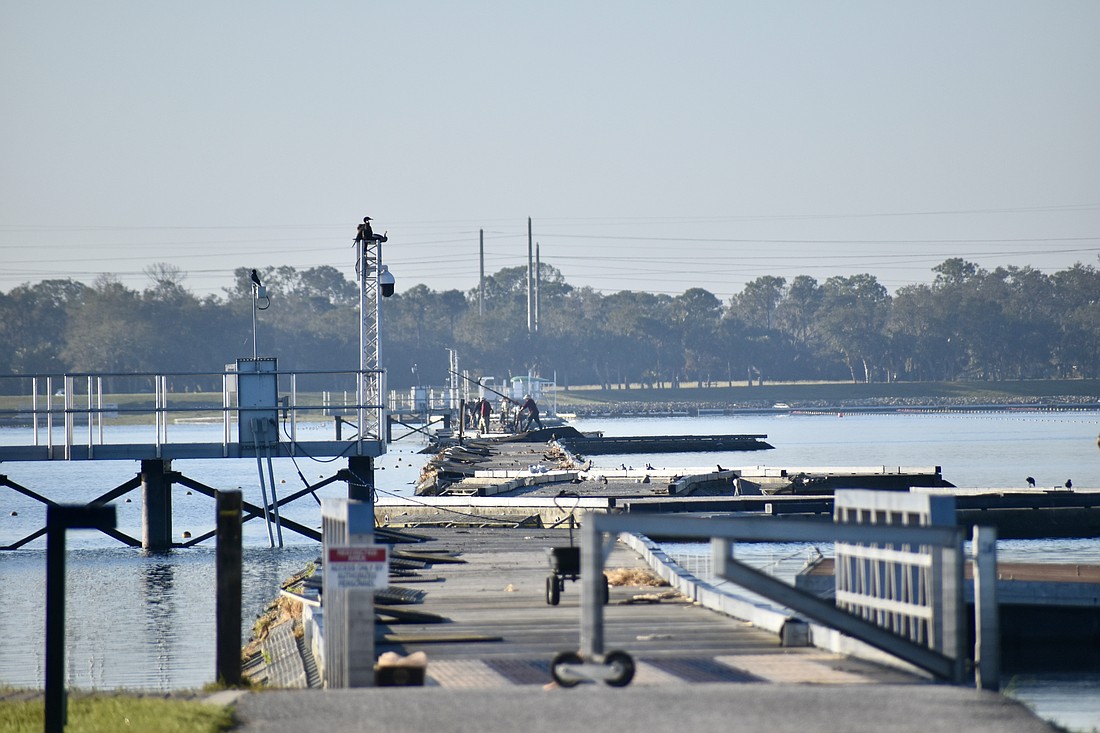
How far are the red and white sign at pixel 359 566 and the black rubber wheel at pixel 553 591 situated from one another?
15.8 ft

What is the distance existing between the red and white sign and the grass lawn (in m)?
1.30

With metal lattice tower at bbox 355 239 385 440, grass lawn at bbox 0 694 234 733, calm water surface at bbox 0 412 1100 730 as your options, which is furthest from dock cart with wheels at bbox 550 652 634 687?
metal lattice tower at bbox 355 239 385 440

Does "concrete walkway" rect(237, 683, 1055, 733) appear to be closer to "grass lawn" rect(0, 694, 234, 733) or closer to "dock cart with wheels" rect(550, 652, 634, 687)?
"dock cart with wheels" rect(550, 652, 634, 687)

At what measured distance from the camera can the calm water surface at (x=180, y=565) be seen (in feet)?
60.2

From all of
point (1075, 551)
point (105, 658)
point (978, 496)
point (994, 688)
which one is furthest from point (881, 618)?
point (978, 496)

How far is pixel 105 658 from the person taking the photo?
20.0 meters

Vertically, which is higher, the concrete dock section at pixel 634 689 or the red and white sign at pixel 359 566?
the red and white sign at pixel 359 566

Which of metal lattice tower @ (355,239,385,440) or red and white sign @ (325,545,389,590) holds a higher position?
metal lattice tower @ (355,239,385,440)

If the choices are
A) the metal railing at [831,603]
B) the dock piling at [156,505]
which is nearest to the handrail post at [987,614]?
the metal railing at [831,603]

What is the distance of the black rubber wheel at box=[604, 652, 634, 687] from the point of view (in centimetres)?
1012

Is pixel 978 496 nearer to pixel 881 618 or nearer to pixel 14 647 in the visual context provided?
pixel 14 647

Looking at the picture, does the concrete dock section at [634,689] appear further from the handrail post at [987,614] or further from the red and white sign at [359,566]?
the red and white sign at [359,566]

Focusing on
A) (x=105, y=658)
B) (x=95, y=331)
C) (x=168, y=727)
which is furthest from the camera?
(x=95, y=331)

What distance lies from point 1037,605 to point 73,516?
40.5ft
